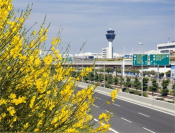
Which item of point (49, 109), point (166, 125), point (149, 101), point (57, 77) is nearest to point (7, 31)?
point (57, 77)

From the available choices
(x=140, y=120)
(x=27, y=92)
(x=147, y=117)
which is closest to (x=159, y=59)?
(x=147, y=117)

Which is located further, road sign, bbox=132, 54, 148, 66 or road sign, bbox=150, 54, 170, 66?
road sign, bbox=132, 54, 148, 66

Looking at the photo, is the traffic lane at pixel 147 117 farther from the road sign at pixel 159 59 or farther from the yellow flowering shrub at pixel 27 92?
the yellow flowering shrub at pixel 27 92

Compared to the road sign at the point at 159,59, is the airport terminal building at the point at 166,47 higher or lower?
higher

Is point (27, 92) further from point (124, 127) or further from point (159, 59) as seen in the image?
point (159, 59)

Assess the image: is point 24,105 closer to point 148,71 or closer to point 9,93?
point 9,93

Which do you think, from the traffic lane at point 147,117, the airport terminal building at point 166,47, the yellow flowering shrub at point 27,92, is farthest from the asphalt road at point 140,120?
the airport terminal building at point 166,47

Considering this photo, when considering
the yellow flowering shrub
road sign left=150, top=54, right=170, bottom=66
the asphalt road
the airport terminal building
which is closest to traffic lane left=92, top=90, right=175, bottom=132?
the asphalt road

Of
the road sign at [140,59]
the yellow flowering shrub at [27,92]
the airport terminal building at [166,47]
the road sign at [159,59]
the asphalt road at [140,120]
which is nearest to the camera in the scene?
the yellow flowering shrub at [27,92]

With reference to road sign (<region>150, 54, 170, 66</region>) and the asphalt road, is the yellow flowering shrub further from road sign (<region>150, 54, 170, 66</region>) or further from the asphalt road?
road sign (<region>150, 54, 170, 66</region>)

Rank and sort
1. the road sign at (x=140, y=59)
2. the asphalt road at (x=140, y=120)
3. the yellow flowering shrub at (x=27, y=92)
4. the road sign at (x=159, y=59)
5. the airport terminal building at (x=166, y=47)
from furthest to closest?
the airport terminal building at (x=166, y=47), the road sign at (x=140, y=59), the road sign at (x=159, y=59), the asphalt road at (x=140, y=120), the yellow flowering shrub at (x=27, y=92)

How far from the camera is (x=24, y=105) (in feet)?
15.0

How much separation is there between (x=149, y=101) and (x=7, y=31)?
27908 millimetres

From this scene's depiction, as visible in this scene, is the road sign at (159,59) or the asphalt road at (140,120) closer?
the asphalt road at (140,120)
